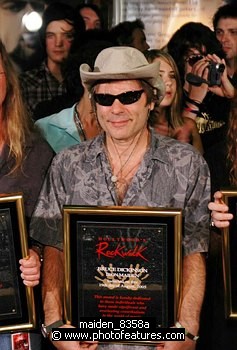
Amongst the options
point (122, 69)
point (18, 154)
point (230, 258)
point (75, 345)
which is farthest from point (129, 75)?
point (75, 345)

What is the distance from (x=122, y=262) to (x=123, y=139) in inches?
18.5

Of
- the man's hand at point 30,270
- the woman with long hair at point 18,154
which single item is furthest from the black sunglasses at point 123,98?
the man's hand at point 30,270

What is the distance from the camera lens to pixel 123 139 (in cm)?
268

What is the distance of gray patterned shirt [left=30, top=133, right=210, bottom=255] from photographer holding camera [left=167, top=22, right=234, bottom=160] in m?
0.58

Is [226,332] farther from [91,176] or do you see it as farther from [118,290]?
[91,176]

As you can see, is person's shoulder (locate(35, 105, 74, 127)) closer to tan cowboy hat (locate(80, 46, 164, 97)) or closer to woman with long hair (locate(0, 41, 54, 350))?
woman with long hair (locate(0, 41, 54, 350))

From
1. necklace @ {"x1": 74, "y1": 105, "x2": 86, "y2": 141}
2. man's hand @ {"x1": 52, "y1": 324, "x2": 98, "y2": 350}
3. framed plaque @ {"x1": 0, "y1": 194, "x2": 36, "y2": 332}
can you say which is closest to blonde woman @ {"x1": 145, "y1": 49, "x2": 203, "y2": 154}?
necklace @ {"x1": 74, "y1": 105, "x2": 86, "y2": 141}

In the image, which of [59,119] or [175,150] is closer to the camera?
[175,150]

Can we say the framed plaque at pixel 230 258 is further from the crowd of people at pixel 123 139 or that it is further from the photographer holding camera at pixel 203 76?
the photographer holding camera at pixel 203 76

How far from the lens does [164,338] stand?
2650 mm

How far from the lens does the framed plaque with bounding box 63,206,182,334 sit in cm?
260

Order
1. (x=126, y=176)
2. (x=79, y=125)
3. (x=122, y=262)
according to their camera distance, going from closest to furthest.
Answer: (x=122, y=262), (x=126, y=176), (x=79, y=125)

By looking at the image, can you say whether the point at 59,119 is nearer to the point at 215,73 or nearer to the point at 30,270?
the point at 215,73

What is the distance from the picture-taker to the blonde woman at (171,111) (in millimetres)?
3236
